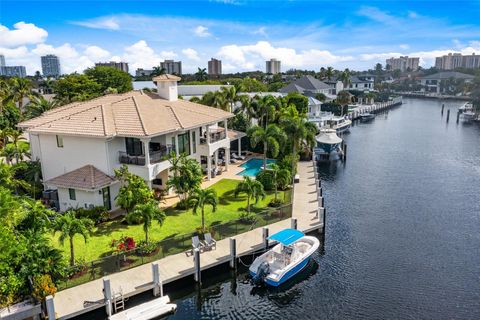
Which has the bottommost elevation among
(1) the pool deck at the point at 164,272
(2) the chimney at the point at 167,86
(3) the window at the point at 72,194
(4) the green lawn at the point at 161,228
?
(1) the pool deck at the point at 164,272

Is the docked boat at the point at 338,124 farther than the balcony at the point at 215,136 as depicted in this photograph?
Yes

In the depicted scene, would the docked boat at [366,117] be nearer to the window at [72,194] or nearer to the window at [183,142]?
the window at [183,142]

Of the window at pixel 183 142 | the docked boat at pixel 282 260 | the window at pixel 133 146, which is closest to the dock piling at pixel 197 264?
the docked boat at pixel 282 260

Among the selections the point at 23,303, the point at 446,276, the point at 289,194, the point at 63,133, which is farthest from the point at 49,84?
the point at 446,276

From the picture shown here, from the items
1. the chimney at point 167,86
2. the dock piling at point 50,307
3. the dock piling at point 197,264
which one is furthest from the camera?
the chimney at point 167,86

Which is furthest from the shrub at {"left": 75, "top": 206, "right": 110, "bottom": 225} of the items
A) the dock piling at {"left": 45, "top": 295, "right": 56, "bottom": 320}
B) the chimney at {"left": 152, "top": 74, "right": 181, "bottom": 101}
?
the chimney at {"left": 152, "top": 74, "right": 181, "bottom": 101}

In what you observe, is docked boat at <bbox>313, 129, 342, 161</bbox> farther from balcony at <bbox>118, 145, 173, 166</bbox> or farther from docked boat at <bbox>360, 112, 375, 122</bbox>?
docked boat at <bbox>360, 112, 375, 122</bbox>
